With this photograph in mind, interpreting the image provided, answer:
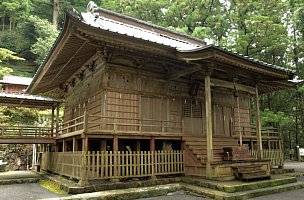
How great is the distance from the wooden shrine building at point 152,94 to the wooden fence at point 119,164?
0.07 metres

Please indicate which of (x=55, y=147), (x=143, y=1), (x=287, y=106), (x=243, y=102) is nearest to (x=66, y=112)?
(x=55, y=147)

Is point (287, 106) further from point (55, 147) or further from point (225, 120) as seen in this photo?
point (55, 147)

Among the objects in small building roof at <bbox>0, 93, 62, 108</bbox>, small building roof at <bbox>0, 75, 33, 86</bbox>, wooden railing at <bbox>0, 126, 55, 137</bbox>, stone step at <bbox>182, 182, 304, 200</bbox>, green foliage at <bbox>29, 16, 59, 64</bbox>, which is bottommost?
stone step at <bbox>182, 182, 304, 200</bbox>

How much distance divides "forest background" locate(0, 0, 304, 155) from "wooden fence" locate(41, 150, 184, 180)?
11.6 meters

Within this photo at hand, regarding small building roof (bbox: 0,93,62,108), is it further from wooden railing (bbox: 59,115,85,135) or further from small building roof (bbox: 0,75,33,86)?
small building roof (bbox: 0,75,33,86)

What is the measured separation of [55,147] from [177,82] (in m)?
8.25

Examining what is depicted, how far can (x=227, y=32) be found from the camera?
101 ft

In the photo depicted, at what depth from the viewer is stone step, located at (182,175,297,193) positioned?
27.7 feet

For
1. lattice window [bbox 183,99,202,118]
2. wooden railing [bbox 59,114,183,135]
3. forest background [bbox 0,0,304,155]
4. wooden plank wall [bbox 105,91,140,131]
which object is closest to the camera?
wooden railing [bbox 59,114,183,135]

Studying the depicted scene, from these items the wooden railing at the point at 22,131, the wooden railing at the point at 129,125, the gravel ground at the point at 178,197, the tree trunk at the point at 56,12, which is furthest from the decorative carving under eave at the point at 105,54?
the tree trunk at the point at 56,12

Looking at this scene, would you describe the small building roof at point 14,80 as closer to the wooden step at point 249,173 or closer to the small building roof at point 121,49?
the small building roof at point 121,49

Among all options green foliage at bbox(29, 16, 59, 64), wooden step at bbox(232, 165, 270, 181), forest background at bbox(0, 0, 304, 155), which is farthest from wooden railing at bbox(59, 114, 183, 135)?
green foliage at bbox(29, 16, 59, 64)

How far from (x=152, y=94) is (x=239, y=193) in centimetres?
576

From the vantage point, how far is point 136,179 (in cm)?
1005
